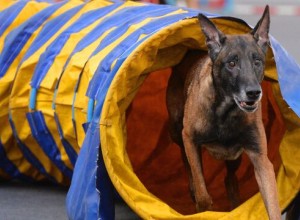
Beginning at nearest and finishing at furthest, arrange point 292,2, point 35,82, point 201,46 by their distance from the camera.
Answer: point 201,46 → point 35,82 → point 292,2

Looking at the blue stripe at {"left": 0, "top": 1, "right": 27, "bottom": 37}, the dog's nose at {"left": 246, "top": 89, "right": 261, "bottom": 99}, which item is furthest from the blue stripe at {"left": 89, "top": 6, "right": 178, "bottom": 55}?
the dog's nose at {"left": 246, "top": 89, "right": 261, "bottom": 99}

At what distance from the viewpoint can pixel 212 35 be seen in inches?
269

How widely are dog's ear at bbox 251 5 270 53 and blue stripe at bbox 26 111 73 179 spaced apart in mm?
2143

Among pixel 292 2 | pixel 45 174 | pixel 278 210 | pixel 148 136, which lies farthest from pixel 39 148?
pixel 292 2

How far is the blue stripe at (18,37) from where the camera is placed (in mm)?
8828

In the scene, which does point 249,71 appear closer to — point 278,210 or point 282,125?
point 278,210

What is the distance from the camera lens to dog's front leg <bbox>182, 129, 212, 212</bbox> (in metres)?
7.18

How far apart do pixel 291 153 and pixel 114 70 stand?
1366 mm

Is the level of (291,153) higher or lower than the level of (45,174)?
higher

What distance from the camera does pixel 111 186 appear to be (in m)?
7.02

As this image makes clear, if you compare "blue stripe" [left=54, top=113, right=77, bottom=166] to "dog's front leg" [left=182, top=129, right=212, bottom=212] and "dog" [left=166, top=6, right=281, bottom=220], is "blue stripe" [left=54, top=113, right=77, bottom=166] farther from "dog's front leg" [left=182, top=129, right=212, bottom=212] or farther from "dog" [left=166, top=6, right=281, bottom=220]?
"dog's front leg" [left=182, top=129, right=212, bottom=212]

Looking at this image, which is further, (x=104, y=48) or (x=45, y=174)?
(x=45, y=174)

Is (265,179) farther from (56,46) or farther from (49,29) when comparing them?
(49,29)

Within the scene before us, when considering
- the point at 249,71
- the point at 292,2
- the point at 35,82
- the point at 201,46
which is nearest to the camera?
the point at 249,71
